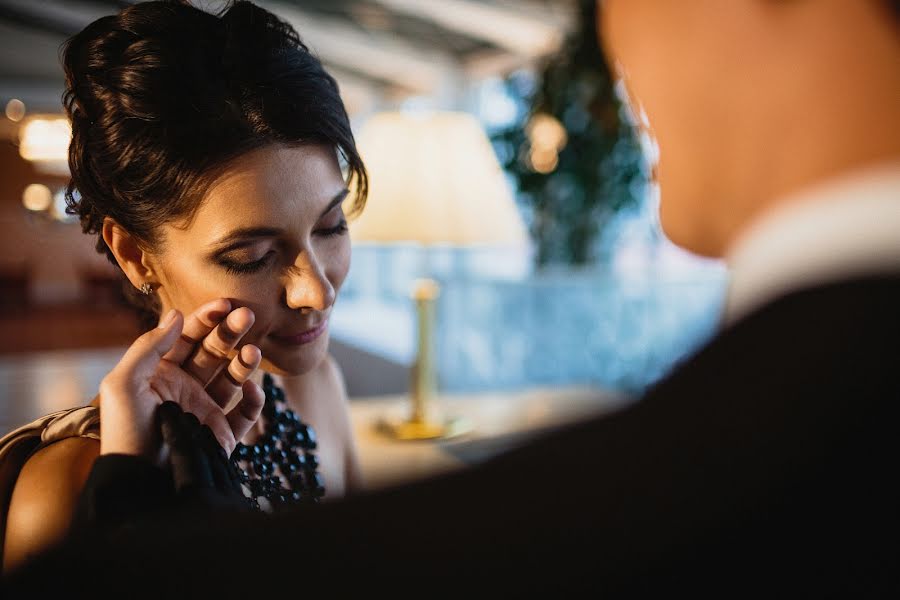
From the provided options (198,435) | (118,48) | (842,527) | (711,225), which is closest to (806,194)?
(711,225)

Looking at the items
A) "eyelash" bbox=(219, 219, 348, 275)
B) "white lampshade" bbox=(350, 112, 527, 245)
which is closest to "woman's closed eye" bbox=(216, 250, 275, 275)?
"eyelash" bbox=(219, 219, 348, 275)

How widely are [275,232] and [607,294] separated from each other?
10.4ft

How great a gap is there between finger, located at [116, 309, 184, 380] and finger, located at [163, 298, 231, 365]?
3cm

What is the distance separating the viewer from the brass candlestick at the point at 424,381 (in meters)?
1.82

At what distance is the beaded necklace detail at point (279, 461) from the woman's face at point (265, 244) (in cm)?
13

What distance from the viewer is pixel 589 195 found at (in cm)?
345

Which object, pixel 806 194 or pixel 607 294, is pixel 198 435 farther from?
pixel 607 294

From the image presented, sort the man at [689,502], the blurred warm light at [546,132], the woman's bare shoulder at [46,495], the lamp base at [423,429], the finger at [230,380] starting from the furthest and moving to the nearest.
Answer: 1. the blurred warm light at [546,132]
2. the lamp base at [423,429]
3. the finger at [230,380]
4. the woman's bare shoulder at [46,495]
5. the man at [689,502]

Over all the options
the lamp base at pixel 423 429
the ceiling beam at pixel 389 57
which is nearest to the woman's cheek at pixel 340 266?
the lamp base at pixel 423 429

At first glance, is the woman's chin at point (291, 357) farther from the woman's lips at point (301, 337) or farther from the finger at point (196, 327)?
the finger at point (196, 327)

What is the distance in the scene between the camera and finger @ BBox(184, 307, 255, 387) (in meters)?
0.64

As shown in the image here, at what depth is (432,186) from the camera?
1.59m

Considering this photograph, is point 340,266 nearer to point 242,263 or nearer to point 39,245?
point 242,263

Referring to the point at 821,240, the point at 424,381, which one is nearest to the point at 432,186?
Result: the point at 424,381
